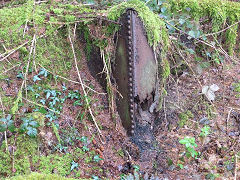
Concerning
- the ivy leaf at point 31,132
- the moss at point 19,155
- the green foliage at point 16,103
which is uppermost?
the green foliage at point 16,103

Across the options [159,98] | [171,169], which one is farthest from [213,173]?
[159,98]

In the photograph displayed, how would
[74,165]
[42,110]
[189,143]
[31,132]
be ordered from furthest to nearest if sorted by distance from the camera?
[189,143], [42,110], [74,165], [31,132]

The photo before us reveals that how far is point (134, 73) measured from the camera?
3.05m

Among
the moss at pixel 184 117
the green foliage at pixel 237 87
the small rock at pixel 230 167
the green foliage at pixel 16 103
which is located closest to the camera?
the green foliage at pixel 16 103

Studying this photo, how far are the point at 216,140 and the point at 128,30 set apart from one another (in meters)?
1.99

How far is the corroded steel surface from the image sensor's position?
9.79 ft

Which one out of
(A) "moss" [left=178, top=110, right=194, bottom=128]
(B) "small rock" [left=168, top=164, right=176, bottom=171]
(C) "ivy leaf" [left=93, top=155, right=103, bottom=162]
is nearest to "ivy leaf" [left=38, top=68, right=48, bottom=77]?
(C) "ivy leaf" [left=93, top=155, right=103, bottom=162]

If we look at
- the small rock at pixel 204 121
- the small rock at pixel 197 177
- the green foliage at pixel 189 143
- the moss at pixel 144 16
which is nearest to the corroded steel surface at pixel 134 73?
the moss at pixel 144 16

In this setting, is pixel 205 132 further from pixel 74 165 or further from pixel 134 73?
pixel 74 165

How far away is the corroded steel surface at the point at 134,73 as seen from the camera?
9.79 feet

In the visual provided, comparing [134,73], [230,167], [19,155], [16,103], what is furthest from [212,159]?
[16,103]

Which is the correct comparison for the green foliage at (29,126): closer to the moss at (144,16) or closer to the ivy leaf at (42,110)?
the ivy leaf at (42,110)

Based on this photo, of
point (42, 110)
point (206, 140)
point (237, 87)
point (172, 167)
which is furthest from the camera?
point (237, 87)

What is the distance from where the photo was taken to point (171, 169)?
3152 millimetres
